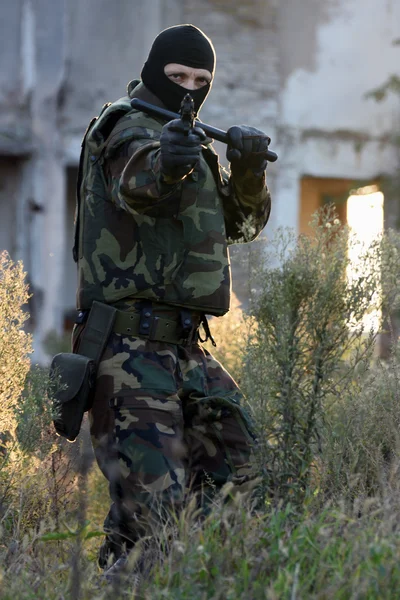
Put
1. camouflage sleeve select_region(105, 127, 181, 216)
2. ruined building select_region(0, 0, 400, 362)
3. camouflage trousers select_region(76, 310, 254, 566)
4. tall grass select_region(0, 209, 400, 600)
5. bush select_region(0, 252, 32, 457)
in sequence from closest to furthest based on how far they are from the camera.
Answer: tall grass select_region(0, 209, 400, 600), camouflage sleeve select_region(105, 127, 181, 216), camouflage trousers select_region(76, 310, 254, 566), bush select_region(0, 252, 32, 457), ruined building select_region(0, 0, 400, 362)

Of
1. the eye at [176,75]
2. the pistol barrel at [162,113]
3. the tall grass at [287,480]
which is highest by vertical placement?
the eye at [176,75]

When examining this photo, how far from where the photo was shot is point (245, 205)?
385cm

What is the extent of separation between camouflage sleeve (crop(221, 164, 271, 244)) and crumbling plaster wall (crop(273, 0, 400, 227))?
23.1ft

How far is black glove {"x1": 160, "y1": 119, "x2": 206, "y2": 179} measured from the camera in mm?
3186

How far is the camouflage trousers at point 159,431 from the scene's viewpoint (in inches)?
135

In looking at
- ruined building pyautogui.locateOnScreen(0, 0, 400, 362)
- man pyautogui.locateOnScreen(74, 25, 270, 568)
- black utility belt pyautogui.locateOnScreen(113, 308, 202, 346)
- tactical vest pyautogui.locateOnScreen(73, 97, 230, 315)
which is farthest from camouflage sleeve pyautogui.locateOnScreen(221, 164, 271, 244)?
ruined building pyautogui.locateOnScreen(0, 0, 400, 362)

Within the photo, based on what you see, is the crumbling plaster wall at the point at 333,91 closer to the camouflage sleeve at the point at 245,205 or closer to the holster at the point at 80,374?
the camouflage sleeve at the point at 245,205

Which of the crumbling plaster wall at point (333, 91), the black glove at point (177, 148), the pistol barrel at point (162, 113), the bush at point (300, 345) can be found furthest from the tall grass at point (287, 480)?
the crumbling plaster wall at point (333, 91)

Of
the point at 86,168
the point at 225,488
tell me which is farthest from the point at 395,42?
the point at 225,488

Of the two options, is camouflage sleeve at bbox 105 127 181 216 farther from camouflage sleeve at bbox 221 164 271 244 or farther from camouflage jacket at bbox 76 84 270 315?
camouflage sleeve at bbox 221 164 271 244

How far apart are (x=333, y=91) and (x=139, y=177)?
8.41m

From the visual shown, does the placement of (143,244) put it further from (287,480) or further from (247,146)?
(287,480)

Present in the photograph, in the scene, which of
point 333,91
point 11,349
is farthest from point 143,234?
point 333,91

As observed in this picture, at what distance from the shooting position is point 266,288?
3537 millimetres
